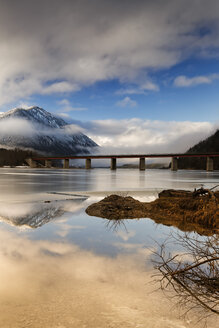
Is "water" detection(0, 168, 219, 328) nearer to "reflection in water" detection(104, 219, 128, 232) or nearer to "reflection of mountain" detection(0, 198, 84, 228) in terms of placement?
"reflection in water" detection(104, 219, 128, 232)

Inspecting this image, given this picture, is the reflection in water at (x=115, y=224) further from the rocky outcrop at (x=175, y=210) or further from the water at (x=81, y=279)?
the rocky outcrop at (x=175, y=210)

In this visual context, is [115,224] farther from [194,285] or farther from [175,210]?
[194,285]

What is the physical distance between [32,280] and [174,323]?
7.61ft

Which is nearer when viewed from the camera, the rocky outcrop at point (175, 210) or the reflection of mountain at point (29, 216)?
the reflection of mountain at point (29, 216)

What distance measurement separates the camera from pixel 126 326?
123 inches

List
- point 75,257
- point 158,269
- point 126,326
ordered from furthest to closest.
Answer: point 75,257
point 158,269
point 126,326

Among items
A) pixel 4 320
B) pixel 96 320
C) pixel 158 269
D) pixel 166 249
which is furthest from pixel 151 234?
pixel 4 320

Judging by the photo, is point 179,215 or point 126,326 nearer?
point 126,326

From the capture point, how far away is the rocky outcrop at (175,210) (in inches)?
360

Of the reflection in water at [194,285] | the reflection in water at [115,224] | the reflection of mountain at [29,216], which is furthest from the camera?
the reflection of mountain at [29,216]

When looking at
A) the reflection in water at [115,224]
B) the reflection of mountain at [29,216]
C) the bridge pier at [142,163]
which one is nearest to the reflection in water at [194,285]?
the reflection in water at [115,224]

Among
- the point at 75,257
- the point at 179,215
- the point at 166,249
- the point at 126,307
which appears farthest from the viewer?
the point at 179,215

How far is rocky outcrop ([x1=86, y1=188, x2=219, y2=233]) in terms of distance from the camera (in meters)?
9.14

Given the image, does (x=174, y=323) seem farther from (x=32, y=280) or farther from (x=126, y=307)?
(x=32, y=280)
